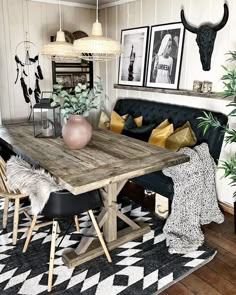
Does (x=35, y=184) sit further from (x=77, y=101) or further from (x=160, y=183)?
(x=160, y=183)

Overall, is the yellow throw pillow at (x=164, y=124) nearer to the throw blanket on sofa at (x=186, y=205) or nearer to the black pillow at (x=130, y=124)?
the black pillow at (x=130, y=124)

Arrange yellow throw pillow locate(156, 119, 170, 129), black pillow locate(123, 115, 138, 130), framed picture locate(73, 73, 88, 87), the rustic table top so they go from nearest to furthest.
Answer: the rustic table top, yellow throw pillow locate(156, 119, 170, 129), black pillow locate(123, 115, 138, 130), framed picture locate(73, 73, 88, 87)

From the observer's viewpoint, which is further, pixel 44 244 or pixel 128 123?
pixel 128 123

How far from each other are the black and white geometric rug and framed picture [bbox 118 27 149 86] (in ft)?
7.48

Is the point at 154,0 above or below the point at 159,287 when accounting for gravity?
above

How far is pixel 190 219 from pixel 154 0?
107 inches

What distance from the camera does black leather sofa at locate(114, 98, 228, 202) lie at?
276 cm

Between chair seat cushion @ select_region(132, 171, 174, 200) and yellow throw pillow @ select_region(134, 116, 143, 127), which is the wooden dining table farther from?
yellow throw pillow @ select_region(134, 116, 143, 127)

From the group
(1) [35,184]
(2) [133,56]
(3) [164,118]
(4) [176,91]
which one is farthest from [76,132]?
(2) [133,56]

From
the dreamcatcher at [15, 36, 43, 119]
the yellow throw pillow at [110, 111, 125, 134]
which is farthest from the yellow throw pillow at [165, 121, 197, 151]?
the dreamcatcher at [15, 36, 43, 119]

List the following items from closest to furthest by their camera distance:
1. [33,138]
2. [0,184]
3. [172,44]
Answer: [0,184] → [33,138] → [172,44]

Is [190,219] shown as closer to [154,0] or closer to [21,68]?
[154,0]

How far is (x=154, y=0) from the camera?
369cm

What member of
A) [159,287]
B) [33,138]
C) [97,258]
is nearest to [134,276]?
Answer: [159,287]
